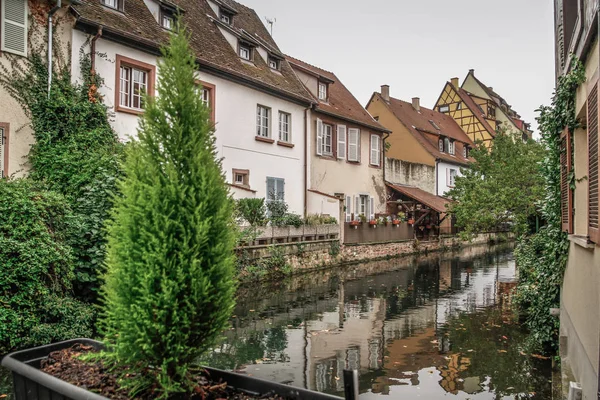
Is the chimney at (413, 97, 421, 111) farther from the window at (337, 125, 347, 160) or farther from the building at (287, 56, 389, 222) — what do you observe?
the window at (337, 125, 347, 160)

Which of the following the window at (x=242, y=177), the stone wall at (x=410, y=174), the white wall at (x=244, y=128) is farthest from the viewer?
the stone wall at (x=410, y=174)

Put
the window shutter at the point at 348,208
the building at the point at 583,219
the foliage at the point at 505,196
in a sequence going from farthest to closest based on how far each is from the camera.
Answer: the window shutter at the point at 348,208 < the foliage at the point at 505,196 < the building at the point at 583,219

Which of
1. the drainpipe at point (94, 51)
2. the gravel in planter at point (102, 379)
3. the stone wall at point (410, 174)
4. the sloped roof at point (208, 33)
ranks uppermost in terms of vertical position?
the sloped roof at point (208, 33)

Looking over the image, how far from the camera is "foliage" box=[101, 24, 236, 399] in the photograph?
3.23m

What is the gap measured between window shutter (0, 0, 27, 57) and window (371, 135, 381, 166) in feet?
60.5

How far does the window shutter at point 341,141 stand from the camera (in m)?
24.1

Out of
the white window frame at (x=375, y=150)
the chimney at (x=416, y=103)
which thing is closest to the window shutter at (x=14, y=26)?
the white window frame at (x=375, y=150)

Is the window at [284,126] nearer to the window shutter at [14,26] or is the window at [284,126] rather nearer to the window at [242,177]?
the window at [242,177]

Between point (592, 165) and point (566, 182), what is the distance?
2184mm

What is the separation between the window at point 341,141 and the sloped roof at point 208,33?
297 centimetres

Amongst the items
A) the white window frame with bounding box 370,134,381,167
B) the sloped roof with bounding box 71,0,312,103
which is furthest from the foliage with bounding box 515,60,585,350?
the white window frame with bounding box 370,134,381,167

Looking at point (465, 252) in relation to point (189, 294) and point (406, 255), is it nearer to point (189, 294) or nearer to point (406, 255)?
point (406, 255)

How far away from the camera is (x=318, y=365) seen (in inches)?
286

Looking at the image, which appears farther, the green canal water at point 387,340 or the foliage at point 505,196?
the foliage at point 505,196
